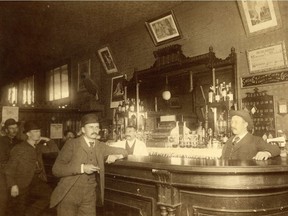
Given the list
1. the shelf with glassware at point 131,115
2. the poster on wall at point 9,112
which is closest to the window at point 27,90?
the poster on wall at point 9,112

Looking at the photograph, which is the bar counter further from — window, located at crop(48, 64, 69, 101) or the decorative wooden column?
window, located at crop(48, 64, 69, 101)

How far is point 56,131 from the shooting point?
33.6 feet

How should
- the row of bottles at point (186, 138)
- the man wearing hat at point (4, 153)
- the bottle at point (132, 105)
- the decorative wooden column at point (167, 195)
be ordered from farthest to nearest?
the bottle at point (132, 105) < the row of bottles at point (186, 138) < the man wearing hat at point (4, 153) < the decorative wooden column at point (167, 195)

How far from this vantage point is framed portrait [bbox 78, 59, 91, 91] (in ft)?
33.7

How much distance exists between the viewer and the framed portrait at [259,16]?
5484 millimetres

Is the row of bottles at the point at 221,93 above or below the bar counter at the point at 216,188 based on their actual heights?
above

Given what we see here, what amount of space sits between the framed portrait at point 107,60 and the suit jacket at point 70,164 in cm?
602

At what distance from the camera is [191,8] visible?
22.8 ft

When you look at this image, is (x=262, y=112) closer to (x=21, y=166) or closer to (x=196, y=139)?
(x=196, y=139)

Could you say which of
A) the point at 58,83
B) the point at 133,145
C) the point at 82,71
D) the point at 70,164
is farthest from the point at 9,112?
the point at 70,164

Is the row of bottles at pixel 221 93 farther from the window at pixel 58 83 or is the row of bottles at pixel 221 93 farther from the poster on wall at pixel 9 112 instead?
the window at pixel 58 83

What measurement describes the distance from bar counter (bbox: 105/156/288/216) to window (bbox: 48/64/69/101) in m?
8.75

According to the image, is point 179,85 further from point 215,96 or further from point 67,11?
point 67,11

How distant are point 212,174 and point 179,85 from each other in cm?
434
